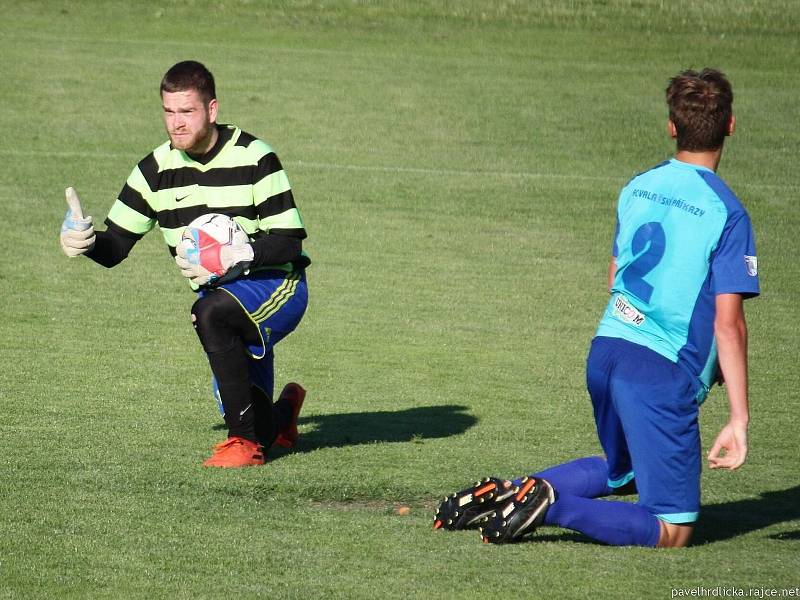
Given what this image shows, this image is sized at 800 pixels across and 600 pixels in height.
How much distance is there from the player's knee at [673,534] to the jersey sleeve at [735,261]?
2.83 feet

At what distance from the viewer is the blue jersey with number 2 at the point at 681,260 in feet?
15.4

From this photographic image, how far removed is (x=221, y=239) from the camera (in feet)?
18.8

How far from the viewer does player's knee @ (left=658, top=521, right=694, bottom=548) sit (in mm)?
4836

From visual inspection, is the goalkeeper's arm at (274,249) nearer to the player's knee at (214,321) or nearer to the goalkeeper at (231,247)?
the goalkeeper at (231,247)

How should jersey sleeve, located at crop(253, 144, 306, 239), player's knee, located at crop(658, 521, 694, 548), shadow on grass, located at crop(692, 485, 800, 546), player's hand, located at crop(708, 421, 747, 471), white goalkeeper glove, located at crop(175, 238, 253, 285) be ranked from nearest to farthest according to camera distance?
1. player's hand, located at crop(708, 421, 747, 471)
2. player's knee, located at crop(658, 521, 694, 548)
3. shadow on grass, located at crop(692, 485, 800, 546)
4. white goalkeeper glove, located at crop(175, 238, 253, 285)
5. jersey sleeve, located at crop(253, 144, 306, 239)

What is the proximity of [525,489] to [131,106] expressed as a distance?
11513 millimetres

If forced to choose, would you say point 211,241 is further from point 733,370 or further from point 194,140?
point 733,370

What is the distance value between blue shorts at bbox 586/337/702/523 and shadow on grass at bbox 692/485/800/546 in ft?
1.07

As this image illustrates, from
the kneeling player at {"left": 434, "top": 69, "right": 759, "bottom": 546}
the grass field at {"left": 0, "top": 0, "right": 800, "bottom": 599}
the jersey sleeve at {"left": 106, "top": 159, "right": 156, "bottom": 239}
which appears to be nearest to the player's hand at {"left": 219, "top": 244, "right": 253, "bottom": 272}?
the jersey sleeve at {"left": 106, "top": 159, "right": 156, "bottom": 239}

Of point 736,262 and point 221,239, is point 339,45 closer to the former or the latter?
point 221,239

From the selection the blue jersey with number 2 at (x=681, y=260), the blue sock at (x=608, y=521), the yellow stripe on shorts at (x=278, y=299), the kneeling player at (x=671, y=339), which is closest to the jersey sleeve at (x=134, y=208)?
the yellow stripe on shorts at (x=278, y=299)

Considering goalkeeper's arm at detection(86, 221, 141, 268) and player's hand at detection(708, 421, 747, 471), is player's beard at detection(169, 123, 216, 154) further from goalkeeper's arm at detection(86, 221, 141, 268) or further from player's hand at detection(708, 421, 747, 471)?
player's hand at detection(708, 421, 747, 471)

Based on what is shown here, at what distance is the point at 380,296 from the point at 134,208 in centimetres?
376
